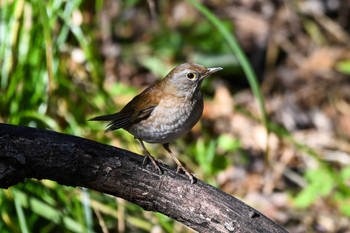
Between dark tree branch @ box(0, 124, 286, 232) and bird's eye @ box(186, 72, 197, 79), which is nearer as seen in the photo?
dark tree branch @ box(0, 124, 286, 232)

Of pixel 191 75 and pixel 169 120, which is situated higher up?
pixel 191 75

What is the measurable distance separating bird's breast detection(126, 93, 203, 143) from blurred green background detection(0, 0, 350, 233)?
58 centimetres

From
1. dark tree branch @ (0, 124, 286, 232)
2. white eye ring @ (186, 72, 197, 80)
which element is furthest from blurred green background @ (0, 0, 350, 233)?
dark tree branch @ (0, 124, 286, 232)

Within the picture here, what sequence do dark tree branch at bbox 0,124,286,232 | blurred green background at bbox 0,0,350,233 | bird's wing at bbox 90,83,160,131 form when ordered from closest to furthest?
dark tree branch at bbox 0,124,286,232
bird's wing at bbox 90,83,160,131
blurred green background at bbox 0,0,350,233

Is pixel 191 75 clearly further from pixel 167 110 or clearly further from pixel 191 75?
pixel 167 110

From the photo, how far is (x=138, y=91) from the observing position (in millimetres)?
6836

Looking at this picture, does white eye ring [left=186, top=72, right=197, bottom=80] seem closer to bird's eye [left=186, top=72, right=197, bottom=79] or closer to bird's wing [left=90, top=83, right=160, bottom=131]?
bird's eye [left=186, top=72, right=197, bottom=79]

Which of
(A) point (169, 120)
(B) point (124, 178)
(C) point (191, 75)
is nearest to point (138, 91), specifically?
(C) point (191, 75)

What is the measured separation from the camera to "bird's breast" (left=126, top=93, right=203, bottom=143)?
366cm

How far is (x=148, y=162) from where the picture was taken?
3.34 meters

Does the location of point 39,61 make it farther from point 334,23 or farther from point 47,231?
point 334,23

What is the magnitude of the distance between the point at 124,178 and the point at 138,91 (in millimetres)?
3677

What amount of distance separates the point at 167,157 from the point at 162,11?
122 inches

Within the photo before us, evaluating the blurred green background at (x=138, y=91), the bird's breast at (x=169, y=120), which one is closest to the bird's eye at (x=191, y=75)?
the bird's breast at (x=169, y=120)
